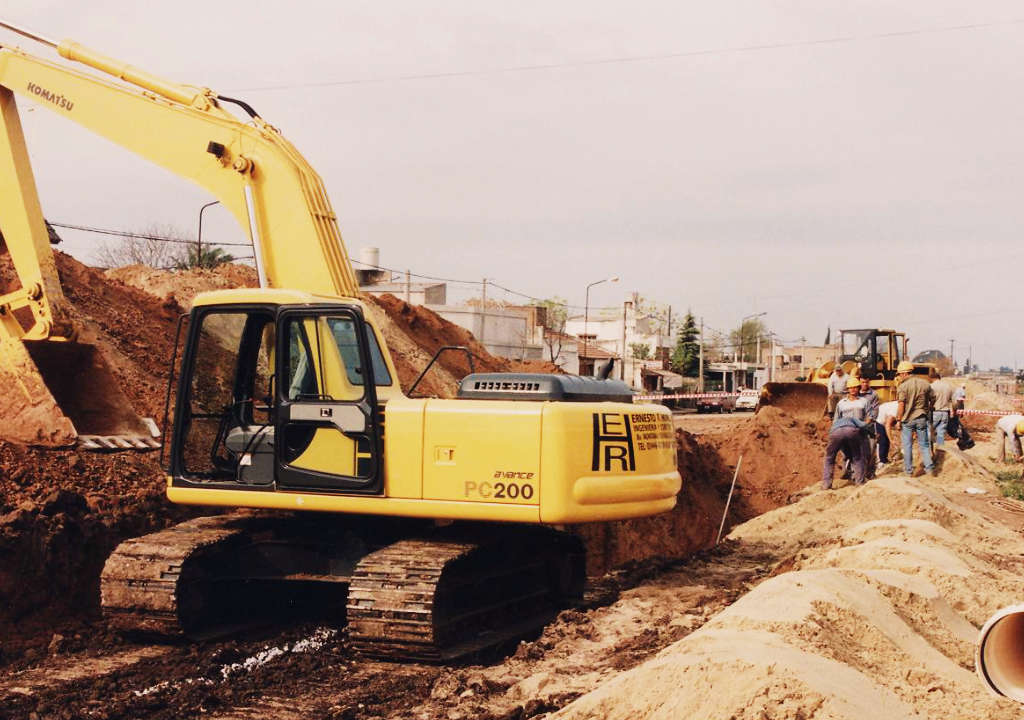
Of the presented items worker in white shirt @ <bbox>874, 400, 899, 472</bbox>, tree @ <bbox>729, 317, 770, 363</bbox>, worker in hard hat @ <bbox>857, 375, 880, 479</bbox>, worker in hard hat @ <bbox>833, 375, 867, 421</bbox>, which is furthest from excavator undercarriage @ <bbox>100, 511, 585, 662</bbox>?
tree @ <bbox>729, 317, 770, 363</bbox>

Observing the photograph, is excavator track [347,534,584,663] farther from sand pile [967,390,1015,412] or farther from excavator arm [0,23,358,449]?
sand pile [967,390,1015,412]

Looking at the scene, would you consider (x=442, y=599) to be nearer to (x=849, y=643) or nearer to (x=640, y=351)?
(x=849, y=643)

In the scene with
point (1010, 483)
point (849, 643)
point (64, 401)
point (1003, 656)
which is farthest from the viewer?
point (1010, 483)

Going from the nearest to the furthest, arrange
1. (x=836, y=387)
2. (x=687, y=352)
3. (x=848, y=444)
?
(x=848, y=444)
(x=836, y=387)
(x=687, y=352)

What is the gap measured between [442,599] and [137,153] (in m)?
5.46

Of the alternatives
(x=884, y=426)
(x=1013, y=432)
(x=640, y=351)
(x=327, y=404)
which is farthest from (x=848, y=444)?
(x=640, y=351)

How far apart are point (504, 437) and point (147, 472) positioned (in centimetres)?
569

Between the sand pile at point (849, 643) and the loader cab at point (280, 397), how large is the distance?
3.10 metres

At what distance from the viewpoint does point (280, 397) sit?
846 centimetres

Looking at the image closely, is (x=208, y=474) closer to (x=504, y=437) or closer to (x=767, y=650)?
(x=504, y=437)

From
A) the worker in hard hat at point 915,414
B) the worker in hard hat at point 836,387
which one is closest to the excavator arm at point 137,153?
the worker in hard hat at point 915,414

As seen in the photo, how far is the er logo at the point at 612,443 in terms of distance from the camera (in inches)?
327

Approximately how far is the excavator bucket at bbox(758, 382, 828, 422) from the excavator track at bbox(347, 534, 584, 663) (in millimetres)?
18998

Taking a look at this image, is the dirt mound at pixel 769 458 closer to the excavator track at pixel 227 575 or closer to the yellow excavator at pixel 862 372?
the yellow excavator at pixel 862 372
